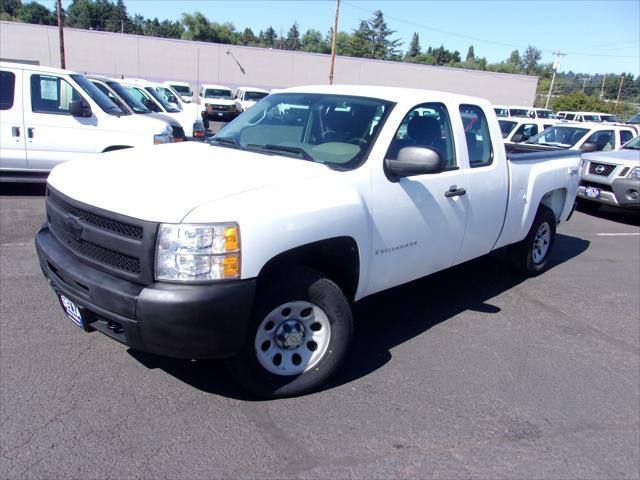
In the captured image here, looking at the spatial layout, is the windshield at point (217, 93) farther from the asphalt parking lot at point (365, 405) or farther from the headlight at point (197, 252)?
the headlight at point (197, 252)

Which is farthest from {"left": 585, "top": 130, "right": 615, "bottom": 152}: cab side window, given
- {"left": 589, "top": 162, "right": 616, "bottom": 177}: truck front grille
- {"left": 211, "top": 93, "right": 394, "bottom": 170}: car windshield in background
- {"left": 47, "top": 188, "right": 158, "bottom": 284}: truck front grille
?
{"left": 47, "top": 188, "right": 158, "bottom": 284}: truck front grille

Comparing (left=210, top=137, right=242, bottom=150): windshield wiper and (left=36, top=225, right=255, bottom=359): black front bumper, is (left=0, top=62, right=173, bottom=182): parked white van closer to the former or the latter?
(left=210, top=137, right=242, bottom=150): windshield wiper

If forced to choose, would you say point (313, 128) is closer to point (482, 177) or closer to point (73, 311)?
point (482, 177)

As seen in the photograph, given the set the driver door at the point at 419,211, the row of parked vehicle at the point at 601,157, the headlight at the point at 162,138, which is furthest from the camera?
the row of parked vehicle at the point at 601,157

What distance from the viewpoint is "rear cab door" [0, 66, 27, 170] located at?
7.70m

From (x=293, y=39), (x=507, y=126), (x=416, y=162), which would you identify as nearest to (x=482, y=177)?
(x=416, y=162)

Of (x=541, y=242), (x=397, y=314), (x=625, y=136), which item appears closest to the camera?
(x=397, y=314)

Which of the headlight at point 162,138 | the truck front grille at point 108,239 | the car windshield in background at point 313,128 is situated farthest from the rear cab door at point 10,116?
the truck front grille at point 108,239

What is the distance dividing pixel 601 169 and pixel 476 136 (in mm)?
6573

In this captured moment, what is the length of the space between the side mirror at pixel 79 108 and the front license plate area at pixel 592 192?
29.7ft

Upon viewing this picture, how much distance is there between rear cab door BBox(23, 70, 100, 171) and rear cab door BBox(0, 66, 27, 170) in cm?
8

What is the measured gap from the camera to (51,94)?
7.98 meters

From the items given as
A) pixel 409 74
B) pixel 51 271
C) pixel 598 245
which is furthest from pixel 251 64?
pixel 51 271

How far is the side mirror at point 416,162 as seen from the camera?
3.37 meters
